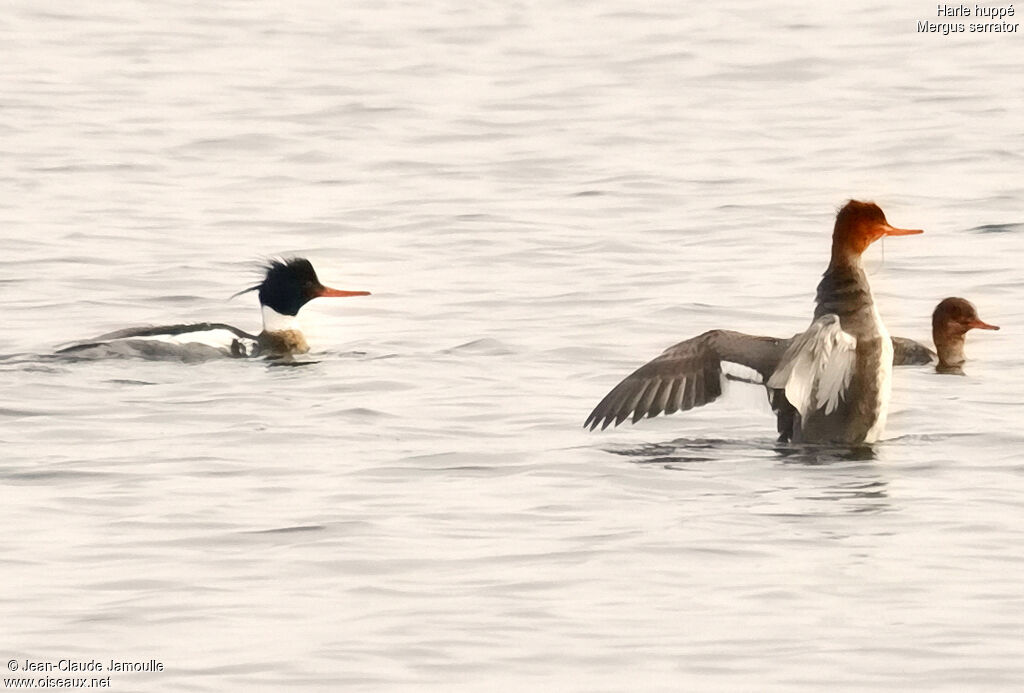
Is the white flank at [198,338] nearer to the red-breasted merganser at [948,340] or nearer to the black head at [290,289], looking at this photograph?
the black head at [290,289]

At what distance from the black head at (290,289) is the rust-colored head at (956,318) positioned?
422 centimetres

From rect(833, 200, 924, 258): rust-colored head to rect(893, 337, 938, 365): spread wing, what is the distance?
242 centimetres

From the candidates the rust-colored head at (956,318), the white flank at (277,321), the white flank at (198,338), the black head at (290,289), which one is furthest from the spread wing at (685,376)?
the black head at (290,289)

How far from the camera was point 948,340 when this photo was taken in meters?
13.9

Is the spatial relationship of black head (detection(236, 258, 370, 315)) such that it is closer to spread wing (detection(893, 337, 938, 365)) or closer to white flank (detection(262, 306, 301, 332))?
white flank (detection(262, 306, 301, 332))

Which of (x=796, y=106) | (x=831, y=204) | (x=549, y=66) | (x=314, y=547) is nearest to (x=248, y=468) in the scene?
(x=314, y=547)

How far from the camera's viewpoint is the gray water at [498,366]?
7.79 m

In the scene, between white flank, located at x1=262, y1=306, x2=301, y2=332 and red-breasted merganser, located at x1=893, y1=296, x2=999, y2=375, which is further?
white flank, located at x1=262, y1=306, x2=301, y2=332

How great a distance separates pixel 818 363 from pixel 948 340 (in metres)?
3.61

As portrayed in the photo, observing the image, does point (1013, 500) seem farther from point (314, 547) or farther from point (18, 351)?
point (18, 351)

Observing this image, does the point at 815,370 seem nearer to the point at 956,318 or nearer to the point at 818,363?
the point at 818,363

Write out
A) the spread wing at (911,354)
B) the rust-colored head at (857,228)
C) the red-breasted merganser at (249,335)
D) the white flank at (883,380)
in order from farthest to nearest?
the red-breasted merganser at (249,335) → the spread wing at (911,354) → the rust-colored head at (857,228) → the white flank at (883,380)

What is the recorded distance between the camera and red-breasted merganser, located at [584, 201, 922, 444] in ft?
34.7

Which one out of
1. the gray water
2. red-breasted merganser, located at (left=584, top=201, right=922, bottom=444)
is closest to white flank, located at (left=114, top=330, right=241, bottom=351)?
the gray water
